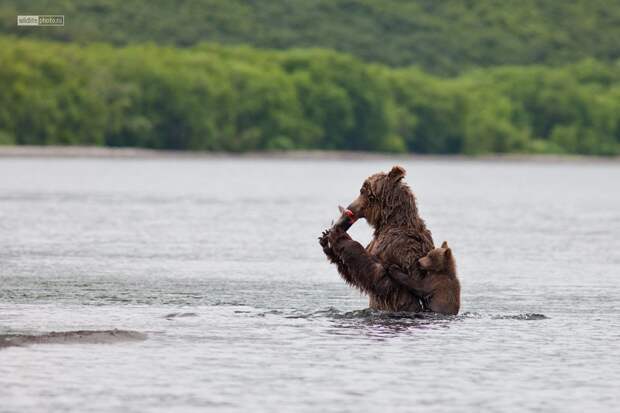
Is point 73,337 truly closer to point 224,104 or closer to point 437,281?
point 437,281

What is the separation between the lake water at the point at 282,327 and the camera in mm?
12812

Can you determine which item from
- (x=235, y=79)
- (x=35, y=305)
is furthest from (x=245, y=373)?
(x=235, y=79)

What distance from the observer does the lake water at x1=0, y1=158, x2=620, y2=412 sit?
12.8 meters

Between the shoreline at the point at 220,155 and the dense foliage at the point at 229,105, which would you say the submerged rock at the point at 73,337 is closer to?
the shoreline at the point at 220,155

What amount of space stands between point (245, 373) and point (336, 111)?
16979cm

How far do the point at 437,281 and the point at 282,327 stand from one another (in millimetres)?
1756

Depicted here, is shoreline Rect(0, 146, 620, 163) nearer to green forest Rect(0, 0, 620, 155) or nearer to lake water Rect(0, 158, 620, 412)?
green forest Rect(0, 0, 620, 155)

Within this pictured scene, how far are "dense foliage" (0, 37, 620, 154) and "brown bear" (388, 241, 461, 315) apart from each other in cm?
12827

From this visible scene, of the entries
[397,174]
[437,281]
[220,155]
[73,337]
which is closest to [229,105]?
[220,155]

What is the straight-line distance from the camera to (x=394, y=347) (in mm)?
15555

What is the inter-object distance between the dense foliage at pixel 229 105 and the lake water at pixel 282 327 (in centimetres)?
11548

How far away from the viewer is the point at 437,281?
17.4m

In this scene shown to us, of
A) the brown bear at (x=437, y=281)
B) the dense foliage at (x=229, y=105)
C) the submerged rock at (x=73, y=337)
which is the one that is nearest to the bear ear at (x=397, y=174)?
the brown bear at (x=437, y=281)

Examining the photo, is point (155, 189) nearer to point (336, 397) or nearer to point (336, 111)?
point (336, 397)
